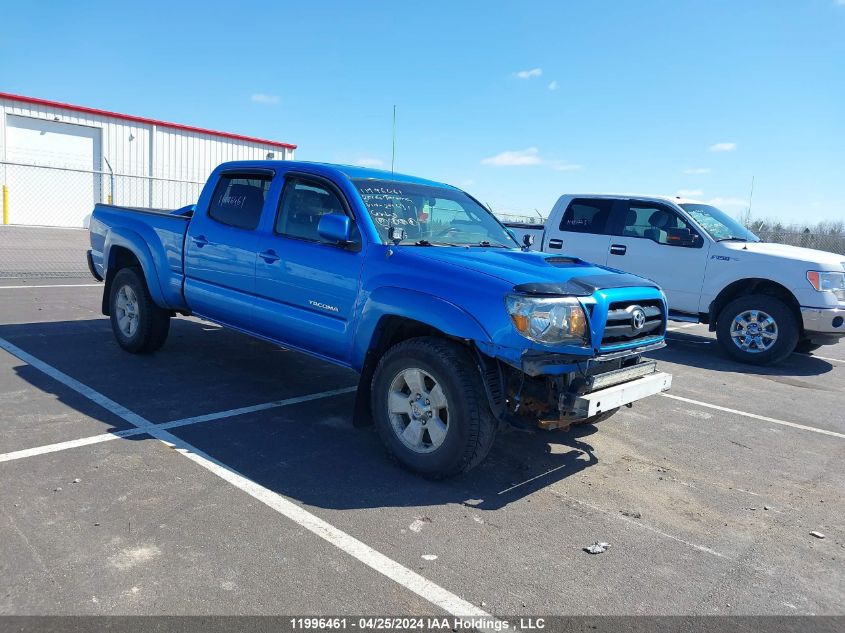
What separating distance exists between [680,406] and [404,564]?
4127 mm

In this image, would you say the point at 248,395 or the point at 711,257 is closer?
the point at 248,395

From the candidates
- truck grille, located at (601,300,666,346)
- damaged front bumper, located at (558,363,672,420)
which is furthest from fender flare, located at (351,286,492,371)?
truck grille, located at (601,300,666,346)

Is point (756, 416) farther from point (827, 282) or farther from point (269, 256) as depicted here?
point (269, 256)

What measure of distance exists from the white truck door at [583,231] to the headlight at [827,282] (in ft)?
8.95

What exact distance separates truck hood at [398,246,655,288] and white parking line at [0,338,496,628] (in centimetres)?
173

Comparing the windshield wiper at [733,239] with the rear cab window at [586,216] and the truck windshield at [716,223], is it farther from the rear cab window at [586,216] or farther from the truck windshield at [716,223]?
the rear cab window at [586,216]

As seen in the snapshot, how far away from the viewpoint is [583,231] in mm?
10172

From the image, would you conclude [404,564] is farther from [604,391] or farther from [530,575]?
[604,391]

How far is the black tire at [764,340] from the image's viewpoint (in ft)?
27.4

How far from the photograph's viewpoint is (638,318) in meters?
4.41

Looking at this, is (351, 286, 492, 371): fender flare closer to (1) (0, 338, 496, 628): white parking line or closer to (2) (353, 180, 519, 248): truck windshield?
(2) (353, 180, 519, 248): truck windshield

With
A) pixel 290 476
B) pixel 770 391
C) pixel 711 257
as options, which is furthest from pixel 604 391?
pixel 711 257

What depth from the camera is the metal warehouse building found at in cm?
2531

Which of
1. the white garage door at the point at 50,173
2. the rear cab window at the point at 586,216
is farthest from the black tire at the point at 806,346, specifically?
the white garage door at the point at 50,173
